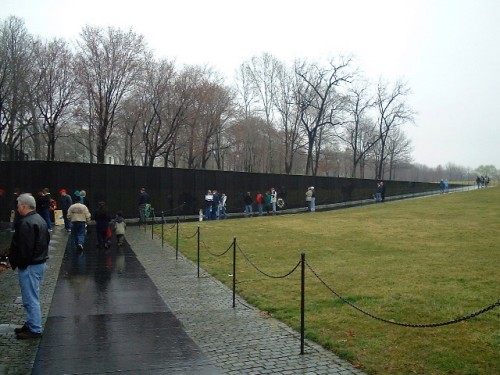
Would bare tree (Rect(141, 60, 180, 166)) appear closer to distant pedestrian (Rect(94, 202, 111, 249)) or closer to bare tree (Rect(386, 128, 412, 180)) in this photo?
distant pedestrian (Rect(94, 202, 111, 249))

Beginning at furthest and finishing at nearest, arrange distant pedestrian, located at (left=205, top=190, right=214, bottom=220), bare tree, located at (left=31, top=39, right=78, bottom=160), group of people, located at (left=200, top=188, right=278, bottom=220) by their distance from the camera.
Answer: bare tree, located at (left=31, top=39, right=78, bottom=160), group of people, located at (left=200, top=188, right=278, bottom=220), distant pedestrian, located at (left=205, top=190, right=214, bottom=220)

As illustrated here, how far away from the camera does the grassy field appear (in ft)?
20.5

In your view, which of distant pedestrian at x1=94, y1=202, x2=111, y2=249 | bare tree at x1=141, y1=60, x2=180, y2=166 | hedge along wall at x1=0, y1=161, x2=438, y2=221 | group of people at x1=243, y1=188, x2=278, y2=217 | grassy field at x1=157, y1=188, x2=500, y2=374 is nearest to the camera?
grassy field at x1=157, y1=188, x2=500, y2=374

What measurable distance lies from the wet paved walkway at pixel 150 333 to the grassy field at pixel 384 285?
1.77 feet

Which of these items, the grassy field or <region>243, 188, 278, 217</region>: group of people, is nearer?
the grassy field

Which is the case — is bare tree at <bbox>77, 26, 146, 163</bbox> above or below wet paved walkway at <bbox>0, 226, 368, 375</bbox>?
above

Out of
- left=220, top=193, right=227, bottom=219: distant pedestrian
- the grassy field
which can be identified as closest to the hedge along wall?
left=220, top=193, right=227, bottom=219: distant pedestrian

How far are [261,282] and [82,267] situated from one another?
523 centimetres

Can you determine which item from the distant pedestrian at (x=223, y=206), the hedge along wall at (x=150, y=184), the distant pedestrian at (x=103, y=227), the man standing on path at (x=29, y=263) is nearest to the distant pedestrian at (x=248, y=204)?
the distant pedestrian at (x=223, y=206)

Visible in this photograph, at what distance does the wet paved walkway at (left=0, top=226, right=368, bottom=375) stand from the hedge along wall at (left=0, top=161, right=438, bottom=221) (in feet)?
49.9

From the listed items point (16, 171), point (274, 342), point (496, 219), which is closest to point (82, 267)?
point (274, 342)

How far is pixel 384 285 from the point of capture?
1015cm

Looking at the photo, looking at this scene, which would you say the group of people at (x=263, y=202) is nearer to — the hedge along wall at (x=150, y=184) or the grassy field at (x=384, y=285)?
the hedge along wall at (x=150, y=184)

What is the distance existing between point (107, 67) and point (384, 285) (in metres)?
30.3
